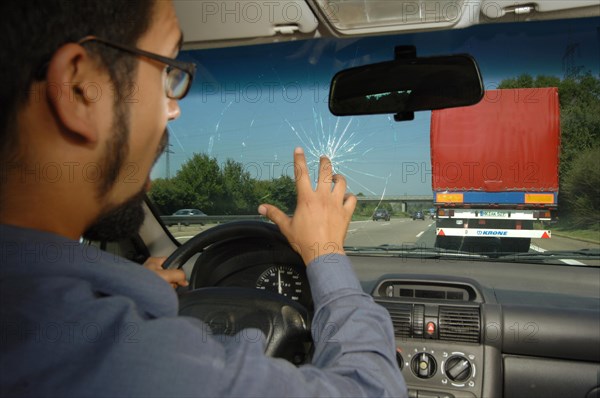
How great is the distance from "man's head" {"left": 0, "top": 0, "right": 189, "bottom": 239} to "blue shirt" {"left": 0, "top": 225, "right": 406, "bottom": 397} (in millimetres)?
114

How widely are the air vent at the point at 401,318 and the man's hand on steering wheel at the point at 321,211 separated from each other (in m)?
1.46

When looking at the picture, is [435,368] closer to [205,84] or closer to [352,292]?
[352,292]

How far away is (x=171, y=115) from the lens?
4.69 feet

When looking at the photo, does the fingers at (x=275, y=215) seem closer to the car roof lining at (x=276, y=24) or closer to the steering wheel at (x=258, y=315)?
the steering wheel at (x=258, y=315)

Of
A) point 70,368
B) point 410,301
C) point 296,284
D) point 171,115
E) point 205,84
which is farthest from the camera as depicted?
point 205,84

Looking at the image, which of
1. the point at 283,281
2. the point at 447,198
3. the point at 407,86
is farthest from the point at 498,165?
the point at 283,281

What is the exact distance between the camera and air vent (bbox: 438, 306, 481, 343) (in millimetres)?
2857

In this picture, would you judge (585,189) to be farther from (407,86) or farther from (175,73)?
(175,73)

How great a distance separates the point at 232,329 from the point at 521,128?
4833mm

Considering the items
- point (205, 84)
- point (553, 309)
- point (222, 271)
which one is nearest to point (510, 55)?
point (553, 309)

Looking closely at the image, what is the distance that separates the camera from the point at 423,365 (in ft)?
9.49

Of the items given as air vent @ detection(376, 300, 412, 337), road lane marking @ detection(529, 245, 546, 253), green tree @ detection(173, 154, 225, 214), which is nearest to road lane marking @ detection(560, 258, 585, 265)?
road lane marking @ detection(529, 245, 546, 253)

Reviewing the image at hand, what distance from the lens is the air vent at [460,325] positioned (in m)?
2.86

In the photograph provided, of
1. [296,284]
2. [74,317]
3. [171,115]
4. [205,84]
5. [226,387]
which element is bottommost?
[296,284]
